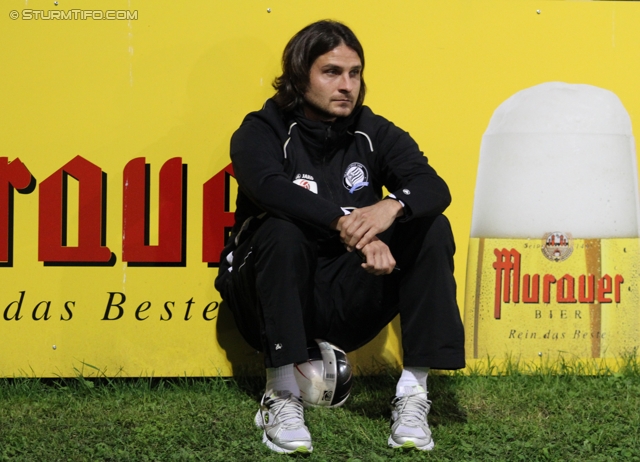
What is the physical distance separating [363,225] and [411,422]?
613 millimetres

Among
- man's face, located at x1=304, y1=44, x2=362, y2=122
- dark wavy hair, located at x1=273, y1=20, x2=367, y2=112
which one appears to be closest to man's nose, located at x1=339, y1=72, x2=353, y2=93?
man's face, located at x1=304, y1=44, x2=362, y2=122

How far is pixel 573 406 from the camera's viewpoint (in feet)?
9.33

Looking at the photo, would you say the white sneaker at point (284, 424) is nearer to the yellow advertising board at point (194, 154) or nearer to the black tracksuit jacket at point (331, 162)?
the black tracksuit jacket at point (331, 162)

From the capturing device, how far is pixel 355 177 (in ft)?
9.32

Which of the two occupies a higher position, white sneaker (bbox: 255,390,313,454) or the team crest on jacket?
the team crest on jacket

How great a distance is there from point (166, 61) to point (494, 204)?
4.61ft

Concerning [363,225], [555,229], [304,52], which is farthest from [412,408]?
[304,52]

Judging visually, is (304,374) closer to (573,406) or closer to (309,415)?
(309,415)

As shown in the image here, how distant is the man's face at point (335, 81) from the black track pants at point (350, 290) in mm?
479

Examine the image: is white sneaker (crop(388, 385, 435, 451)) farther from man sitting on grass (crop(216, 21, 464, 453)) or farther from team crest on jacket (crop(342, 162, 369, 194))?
team crest on jacket (crop(342, 162, 369, 194))

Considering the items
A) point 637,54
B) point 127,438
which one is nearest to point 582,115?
point 637,54

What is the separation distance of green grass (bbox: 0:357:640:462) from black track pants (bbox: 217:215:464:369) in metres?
0.28

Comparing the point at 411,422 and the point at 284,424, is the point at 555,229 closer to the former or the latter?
the point at 411,422

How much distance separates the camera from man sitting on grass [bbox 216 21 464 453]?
95.9 inches
